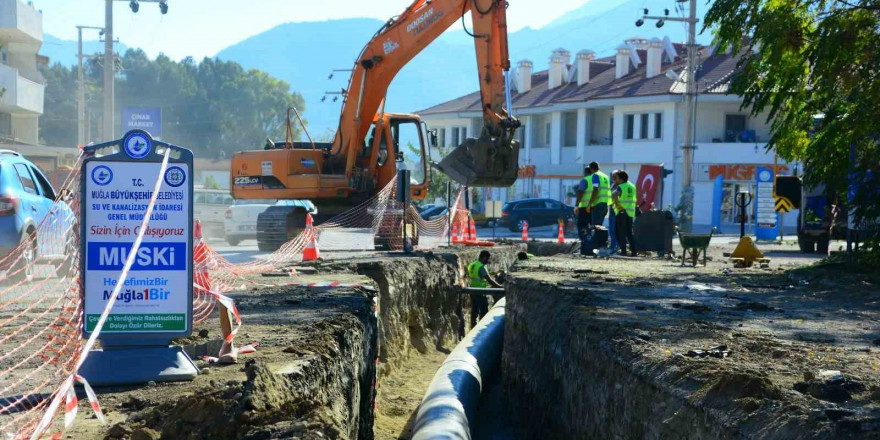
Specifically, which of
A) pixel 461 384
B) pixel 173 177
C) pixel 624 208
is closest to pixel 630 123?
pixel 624 208

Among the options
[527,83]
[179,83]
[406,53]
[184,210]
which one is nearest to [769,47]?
[406,53]

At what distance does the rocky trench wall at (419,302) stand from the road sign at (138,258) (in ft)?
19.9

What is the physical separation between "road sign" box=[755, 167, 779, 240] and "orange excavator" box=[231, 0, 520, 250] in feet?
42.3

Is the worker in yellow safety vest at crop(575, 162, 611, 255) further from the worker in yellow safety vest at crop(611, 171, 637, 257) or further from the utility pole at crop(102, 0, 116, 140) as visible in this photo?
the utility pole at crop(102, 0, 116, 140)

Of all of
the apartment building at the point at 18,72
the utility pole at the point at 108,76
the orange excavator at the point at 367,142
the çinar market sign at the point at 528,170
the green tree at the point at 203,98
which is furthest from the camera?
the green tree at the point at 203,98

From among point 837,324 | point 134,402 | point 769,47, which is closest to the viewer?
point 134,402

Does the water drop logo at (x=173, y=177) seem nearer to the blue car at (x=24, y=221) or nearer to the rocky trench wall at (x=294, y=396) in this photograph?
the rocky trench wall at (x=294, y=396)

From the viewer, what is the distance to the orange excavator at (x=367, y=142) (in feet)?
60.7

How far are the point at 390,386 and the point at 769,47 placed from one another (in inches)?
268

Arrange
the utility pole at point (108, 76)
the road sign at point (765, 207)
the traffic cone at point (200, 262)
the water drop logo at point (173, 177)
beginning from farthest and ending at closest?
1. the road sign at point (765, 207)
2. the utility pole at point (108, 76)
3. the traffic cone at point (200, 262)
4. the water drop logo at point (173, 177)

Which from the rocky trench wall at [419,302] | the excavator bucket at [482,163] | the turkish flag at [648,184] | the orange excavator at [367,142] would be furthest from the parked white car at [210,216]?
the excavator bucket at [482,163]

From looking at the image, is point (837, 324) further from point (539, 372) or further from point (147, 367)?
point (147, 367)

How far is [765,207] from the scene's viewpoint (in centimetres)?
3145

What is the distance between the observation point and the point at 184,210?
21.5 ft
